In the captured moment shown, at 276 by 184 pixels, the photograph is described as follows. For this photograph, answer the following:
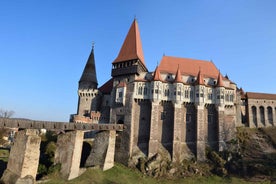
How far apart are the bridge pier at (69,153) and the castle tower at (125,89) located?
830cm

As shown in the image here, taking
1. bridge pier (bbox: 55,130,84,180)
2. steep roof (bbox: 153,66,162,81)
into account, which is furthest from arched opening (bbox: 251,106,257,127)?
bridge pier (bbox: 55,130,84,180)

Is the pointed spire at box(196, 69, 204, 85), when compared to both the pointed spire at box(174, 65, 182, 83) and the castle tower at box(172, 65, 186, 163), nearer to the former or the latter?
the castle tower at box(172, 65, 186, 163)

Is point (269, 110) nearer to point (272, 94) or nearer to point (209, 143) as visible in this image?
point (272, 94)

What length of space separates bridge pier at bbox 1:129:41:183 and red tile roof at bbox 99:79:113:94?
19.6 meters

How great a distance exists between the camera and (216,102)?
1487 inches

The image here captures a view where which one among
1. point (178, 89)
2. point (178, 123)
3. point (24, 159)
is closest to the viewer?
point (24, 159)

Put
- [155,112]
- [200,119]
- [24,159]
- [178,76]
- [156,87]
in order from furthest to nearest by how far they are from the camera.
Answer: [178,76] < [156,87] < [200,119] < [155,112] < [24,159]

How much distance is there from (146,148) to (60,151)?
1247 centimetres

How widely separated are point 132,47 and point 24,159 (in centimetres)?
2657

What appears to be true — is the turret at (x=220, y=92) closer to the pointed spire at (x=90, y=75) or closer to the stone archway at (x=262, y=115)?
the stone archway at (x=262, y=115)

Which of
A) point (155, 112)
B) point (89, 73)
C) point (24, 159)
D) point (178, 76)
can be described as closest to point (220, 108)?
point (178, 76)

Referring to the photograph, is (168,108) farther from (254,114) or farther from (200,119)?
(254,114)

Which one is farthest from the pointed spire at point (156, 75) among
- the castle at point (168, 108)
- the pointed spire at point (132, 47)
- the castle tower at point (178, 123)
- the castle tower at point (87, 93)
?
the castle tower at point (87, 93)

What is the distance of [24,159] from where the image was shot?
22.6m
